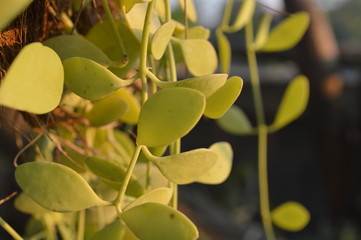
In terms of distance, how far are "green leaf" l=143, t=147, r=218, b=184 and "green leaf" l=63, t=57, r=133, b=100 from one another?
0.02 metres

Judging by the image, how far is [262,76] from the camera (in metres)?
1.79

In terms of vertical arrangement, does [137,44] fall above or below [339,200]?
above

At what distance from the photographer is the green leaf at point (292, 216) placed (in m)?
0.31

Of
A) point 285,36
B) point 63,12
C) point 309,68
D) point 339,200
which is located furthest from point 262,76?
point 63,12

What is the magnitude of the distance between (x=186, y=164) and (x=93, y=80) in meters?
0.03

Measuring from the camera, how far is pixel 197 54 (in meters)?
0.19

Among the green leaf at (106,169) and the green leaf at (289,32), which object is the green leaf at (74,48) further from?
the green leaf at (289,32)

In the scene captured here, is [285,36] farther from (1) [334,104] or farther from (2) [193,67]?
(1) [334,104]

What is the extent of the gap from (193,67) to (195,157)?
0.06 m

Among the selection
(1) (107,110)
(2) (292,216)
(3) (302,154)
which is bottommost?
(3) (302,154)

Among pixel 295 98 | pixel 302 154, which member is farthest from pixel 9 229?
pixel 302 154

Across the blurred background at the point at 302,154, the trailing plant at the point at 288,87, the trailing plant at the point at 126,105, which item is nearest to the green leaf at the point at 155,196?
the trailing plant at the point at 126,105

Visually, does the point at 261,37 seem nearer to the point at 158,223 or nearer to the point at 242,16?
the point at 242,16

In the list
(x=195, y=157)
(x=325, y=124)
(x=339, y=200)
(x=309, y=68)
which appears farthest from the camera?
(x=339, y=200)
